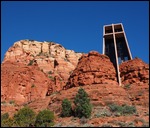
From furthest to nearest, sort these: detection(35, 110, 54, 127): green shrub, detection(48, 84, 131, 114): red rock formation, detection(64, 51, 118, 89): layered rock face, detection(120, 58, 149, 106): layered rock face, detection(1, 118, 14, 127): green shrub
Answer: detection(64, 51, 118, 89): layered rock face < detection(120, 58, 149, 106): layered rock face < detection(48, 84, 131, 114): red rock formation < detection(35, 110, 54, 127): green shrub < detection(1, 118, 14, 127): green shrub

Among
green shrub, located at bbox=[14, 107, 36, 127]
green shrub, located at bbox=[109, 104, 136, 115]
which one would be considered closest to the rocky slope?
green shrub, located at bbox=[109, 104, 136, 115]

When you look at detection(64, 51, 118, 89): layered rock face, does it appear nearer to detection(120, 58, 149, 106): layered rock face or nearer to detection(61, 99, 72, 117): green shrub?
detection(120, 58, 149, 106): layered rock face

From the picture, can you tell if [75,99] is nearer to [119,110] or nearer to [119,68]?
[119,110]

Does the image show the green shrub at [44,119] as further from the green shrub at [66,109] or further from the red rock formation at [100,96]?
the red rock formation at [100,96]

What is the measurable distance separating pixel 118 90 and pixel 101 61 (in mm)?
8303

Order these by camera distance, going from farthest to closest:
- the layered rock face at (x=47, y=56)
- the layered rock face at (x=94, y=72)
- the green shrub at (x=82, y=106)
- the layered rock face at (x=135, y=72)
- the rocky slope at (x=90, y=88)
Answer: the layered rock face at (x=47, y=56) < the layered rock face at (x=94, y=72) < the layered rock face at (x=135, y=72) < the rocky slope at (x=90, y=88) < the green shrub at (x=82, y=106)

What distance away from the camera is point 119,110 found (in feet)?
148

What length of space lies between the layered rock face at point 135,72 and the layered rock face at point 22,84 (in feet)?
57.5

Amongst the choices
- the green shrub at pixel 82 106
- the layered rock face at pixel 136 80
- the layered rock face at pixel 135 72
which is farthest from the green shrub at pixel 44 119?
the layered rock face at pixel 135 72

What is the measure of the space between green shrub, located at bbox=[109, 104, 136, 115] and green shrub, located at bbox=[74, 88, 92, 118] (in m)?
3.16

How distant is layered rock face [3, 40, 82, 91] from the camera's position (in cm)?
9059

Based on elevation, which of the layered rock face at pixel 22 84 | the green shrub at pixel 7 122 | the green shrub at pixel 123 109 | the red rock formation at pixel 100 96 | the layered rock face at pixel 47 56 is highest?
the layered rock face at pixel 47 56

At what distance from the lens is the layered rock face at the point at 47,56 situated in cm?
9059

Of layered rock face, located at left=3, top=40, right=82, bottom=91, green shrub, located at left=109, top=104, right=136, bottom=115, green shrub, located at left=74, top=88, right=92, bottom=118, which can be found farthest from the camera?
layered rock face, located at left=3, top=40, right=82, bottom=91
